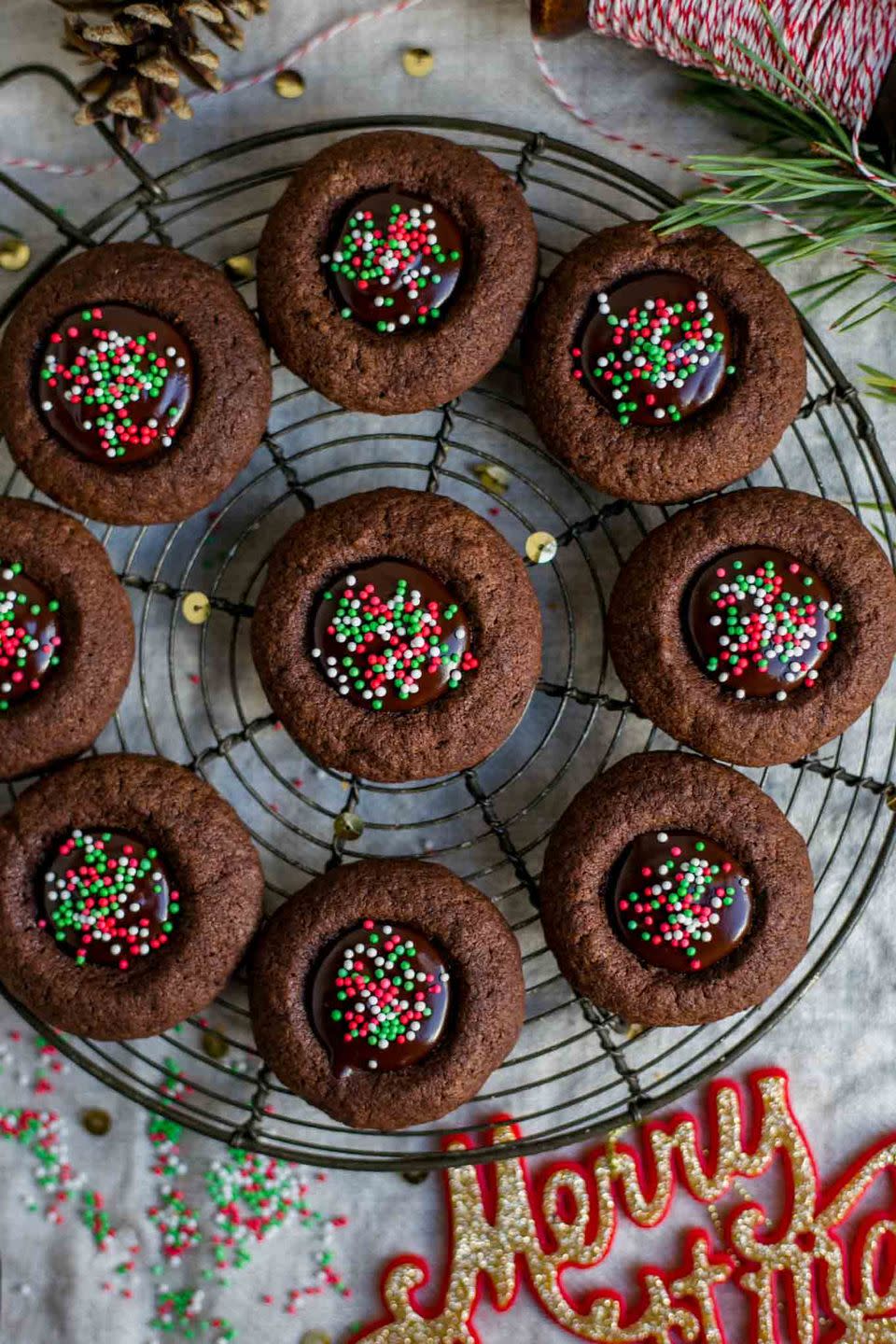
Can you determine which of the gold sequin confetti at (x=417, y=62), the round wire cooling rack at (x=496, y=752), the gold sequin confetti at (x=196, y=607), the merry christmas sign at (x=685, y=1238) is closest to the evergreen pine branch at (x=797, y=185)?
the round wire cooling rack at (x=496, y=752)

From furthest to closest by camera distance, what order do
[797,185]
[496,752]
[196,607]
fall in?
1. [496,752]
2. [196,607]
3. [797,185]

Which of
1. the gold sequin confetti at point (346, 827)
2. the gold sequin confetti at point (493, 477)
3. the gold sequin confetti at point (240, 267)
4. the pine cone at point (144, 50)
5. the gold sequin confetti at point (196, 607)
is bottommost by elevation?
the gold sequin confetti at point (346, 827)

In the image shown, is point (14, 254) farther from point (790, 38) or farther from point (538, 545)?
point (790, 38)

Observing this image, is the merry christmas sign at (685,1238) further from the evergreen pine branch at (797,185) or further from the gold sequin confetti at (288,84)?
the gold sequin confetti at (288,84)

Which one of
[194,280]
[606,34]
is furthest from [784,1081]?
[606,34]

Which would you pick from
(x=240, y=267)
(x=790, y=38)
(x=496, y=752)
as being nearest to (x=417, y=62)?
(x=240, y=267)

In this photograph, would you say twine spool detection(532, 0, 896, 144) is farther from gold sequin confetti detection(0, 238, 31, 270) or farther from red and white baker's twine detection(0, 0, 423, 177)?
gold sequin confetti detection(0, 238, 31, 270)
